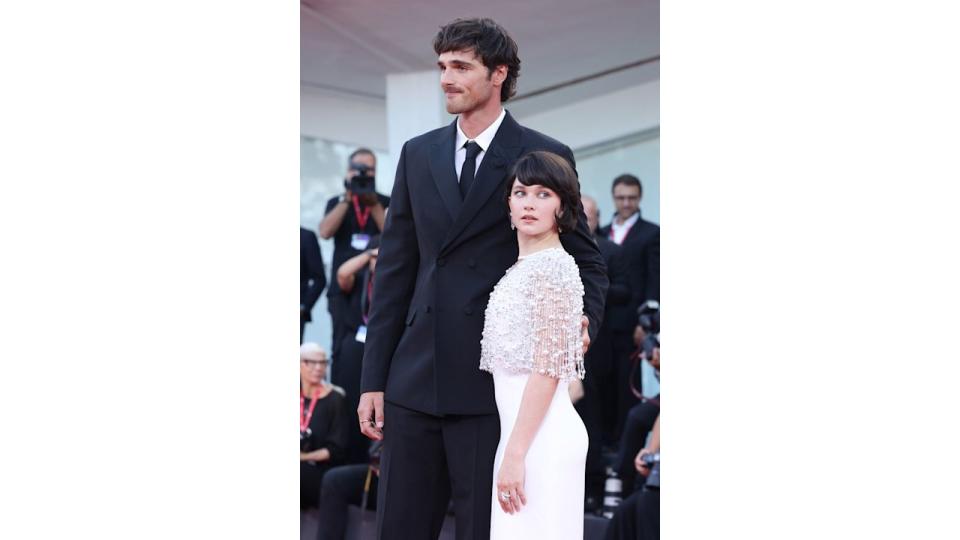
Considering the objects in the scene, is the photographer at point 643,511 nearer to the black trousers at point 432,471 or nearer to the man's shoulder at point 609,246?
the man's shoulder at point 609,246

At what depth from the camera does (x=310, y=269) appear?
7539mm

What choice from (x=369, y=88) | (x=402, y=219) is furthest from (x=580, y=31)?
(x=402, y=219)

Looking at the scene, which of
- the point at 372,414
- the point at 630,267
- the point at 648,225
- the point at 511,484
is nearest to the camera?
the point at 511,484

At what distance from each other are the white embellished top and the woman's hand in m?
0.23

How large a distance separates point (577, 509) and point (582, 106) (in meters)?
6.90

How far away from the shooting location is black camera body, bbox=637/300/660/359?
6.19m

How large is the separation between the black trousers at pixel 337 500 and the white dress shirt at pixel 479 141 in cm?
285

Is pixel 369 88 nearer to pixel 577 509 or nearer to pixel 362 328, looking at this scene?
pixel 362 328

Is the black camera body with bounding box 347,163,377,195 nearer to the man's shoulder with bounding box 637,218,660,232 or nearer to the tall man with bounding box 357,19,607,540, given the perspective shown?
the man's shoulder with bounding box 637,218,660,232

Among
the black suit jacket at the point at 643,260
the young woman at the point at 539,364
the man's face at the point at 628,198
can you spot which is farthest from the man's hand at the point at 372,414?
the man's face at the point at 628,198

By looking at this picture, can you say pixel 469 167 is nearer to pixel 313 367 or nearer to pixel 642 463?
pixel 642 463

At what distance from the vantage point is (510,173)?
11.2 ft

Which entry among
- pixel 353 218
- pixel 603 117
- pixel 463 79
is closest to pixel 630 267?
pixel 353 218

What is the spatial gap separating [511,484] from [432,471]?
281mm
